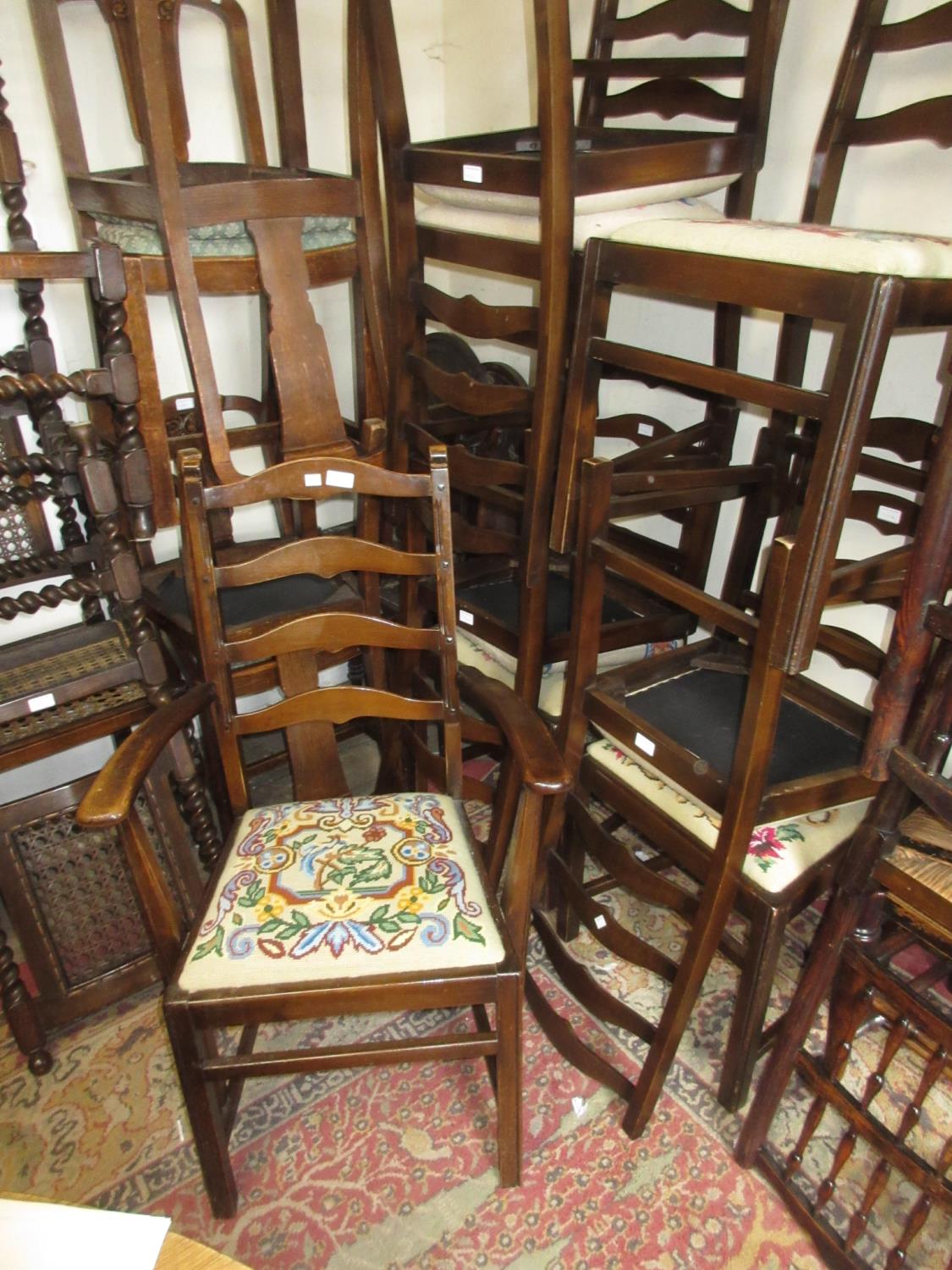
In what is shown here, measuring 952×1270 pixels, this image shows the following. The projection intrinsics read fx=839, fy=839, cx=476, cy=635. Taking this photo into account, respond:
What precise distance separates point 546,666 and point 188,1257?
112 centimetres

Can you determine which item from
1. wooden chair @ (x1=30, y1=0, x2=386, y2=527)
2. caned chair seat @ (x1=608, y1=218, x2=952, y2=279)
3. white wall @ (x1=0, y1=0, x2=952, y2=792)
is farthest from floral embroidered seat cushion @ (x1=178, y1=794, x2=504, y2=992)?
white wall @ (x1=0, y1=0, x2=952, y2=792)

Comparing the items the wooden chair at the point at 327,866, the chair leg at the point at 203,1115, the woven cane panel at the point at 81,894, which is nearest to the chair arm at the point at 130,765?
the wooden chair at the point at 327,866

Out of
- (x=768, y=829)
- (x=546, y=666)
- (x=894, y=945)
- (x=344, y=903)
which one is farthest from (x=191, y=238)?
(x=894, y=945)

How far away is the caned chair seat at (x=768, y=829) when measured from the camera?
3.96 feet

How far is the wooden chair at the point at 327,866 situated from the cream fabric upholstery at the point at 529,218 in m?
0.42

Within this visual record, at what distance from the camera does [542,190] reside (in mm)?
1204

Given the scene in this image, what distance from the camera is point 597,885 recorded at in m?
1.72

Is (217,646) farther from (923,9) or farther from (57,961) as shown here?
(923,9)

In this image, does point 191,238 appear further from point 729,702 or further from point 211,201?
point 729,702

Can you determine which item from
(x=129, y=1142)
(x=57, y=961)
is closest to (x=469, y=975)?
(x=129, y=1142)

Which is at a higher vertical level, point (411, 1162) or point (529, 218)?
point (529, 218)

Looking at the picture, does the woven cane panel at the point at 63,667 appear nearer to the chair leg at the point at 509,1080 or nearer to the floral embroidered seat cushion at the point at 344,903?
the floral embroidered seat cushion at the point at 344,903

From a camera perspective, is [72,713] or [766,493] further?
[766,493]

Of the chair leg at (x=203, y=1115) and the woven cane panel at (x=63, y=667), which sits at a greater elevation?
the woven cane panel at (x=63, y=667)
